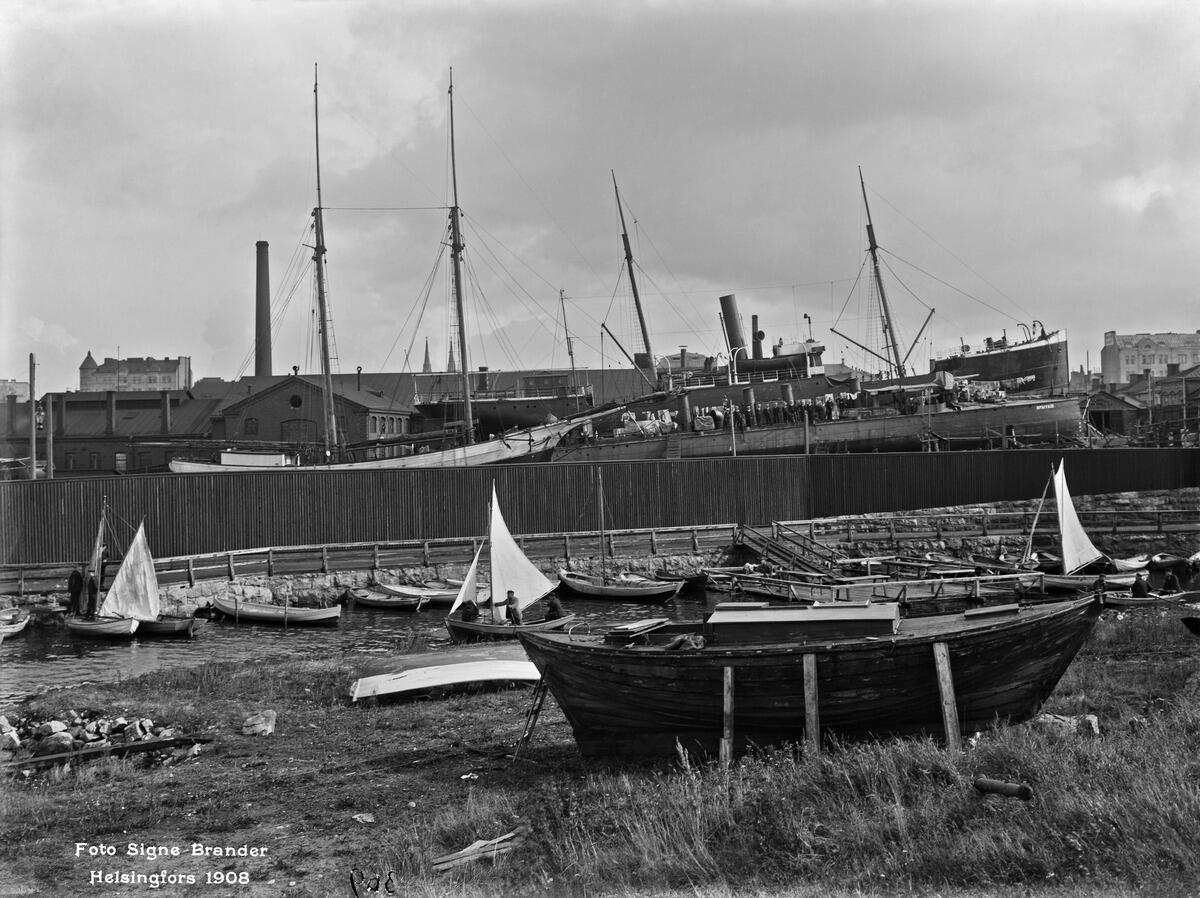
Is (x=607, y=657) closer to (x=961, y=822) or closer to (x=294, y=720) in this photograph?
(x=961, y=822)

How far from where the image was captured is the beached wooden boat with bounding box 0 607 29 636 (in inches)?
1132

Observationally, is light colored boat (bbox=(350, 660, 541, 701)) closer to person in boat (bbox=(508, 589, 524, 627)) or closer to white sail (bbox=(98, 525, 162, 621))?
person in boat (bbox=(508, 589, 524, 627))

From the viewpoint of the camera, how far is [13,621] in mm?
29641

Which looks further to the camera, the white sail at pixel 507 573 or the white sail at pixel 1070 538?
the white sail at pixel 1070 538

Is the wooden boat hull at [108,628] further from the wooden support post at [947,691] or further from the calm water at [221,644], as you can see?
the wooden support post at [947,691]

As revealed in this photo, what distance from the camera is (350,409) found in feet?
223

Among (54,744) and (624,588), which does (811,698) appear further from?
(624,588)

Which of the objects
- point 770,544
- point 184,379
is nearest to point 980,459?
point 770,544

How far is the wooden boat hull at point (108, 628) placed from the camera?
2886cm

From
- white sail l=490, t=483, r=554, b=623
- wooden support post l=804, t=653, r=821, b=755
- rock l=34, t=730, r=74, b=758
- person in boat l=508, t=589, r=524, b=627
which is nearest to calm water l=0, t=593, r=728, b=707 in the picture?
white sail l=490, t=483, r=554, b=623

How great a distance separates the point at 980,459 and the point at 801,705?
42.2m

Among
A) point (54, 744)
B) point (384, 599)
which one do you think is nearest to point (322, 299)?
point (384, 599)

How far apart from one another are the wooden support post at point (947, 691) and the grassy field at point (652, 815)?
0.42 m

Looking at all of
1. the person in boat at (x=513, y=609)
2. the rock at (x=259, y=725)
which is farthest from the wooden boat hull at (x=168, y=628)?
the rock at (x=259, y=725)
